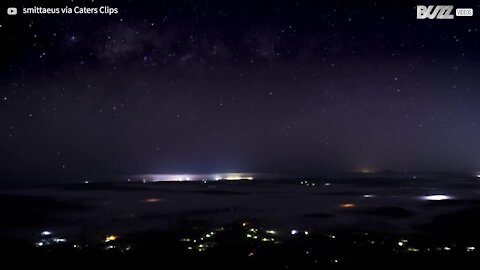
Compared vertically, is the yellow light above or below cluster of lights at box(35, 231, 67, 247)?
below

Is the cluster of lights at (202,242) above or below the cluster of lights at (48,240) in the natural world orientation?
below

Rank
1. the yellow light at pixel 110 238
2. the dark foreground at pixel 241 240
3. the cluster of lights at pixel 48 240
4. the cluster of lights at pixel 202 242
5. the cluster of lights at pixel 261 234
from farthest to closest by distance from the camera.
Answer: the yellow light at pixel 110 238 → the cluster of lights at pixel 261 234 → the cluster of lights at pixel 48 240 → the cluster of lights at pixel 202 242 → the dark foreground at pixel 241 240

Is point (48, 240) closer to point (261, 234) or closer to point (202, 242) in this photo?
point (202, 242)

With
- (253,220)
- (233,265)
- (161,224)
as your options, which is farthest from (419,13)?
(161,224)

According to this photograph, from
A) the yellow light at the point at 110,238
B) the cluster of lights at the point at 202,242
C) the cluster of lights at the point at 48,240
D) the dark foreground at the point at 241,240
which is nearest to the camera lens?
the dark foreground at the point at 241,240

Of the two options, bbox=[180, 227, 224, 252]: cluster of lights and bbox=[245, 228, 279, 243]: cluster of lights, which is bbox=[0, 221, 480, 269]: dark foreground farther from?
bbox=[245, 228, 279, 243]: cluster of lights

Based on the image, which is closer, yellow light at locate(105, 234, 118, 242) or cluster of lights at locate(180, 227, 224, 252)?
cluster of lights at locate(180, 227, 224, 252)

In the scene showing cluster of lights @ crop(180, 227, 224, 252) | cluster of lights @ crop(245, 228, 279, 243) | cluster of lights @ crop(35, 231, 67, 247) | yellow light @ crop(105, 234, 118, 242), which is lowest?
cluster of lights @ crop(245, 228, 279, 243)

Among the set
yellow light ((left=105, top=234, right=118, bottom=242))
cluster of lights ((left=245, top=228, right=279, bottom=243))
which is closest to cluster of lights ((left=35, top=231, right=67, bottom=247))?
yellow light ((left=105, top=234, right=118, bottom=242))

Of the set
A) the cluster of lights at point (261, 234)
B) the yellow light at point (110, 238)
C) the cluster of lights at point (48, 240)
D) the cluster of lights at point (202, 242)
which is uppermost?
the cluster of lights at point (48, 240)

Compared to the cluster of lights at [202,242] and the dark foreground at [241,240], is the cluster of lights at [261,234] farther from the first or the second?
the cluster of lights at [202,242]

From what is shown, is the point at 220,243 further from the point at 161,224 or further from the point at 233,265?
the point at 161,224

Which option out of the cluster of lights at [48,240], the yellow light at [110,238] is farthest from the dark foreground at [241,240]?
the cluster of lights at [48,240]
